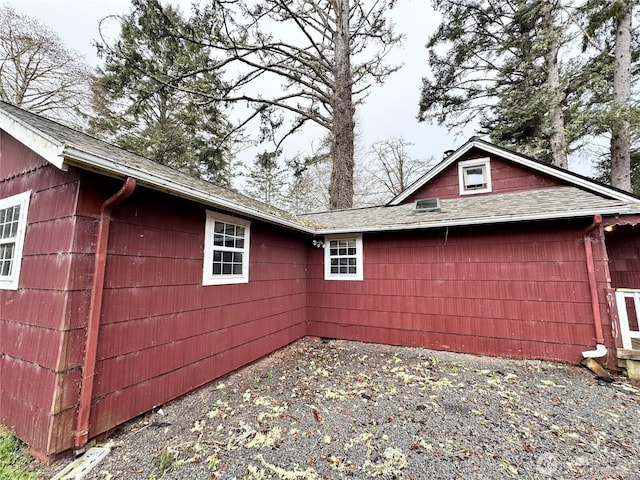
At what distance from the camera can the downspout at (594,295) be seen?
445cm

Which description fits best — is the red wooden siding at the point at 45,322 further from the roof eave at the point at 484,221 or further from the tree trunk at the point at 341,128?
A: the tree trunk at the point at 341,128

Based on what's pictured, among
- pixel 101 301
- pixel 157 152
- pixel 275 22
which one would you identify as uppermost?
pixel 275 22

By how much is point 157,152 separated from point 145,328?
10.7m

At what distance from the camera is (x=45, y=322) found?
9.16ft

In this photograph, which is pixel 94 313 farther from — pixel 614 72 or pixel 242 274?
pixel 614 72

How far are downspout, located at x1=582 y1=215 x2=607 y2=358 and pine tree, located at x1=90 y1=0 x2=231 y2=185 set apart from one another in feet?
36.0

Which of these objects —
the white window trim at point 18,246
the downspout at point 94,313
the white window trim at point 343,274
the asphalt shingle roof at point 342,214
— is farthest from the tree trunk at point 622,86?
the white window trim at point 18,246

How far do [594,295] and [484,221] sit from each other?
81.2 inches

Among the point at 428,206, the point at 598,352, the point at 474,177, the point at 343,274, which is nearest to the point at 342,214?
the point at 343,274

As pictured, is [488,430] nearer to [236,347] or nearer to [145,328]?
[236,347]

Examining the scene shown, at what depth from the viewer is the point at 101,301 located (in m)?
2.88

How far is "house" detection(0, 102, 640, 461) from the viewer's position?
279 centimetres

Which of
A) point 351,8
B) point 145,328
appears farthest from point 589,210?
point 351,8

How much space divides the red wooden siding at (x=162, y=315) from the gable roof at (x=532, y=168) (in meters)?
5.10
